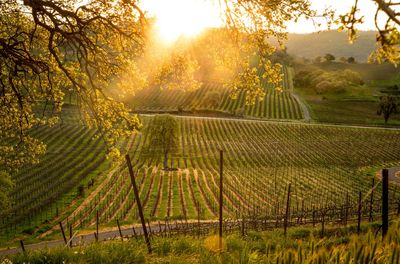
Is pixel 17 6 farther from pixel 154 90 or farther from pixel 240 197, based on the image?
pixel 154 90

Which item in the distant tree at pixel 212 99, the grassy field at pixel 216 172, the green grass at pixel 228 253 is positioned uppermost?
the distant tree at pixel 212 99

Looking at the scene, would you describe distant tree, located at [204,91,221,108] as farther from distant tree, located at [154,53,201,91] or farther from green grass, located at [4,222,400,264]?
green grass, located at [4,222,400,264]

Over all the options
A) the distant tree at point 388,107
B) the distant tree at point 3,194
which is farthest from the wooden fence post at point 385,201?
the distant tree at point 388,107

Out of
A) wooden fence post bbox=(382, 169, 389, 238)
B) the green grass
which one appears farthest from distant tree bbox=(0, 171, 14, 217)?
wooden fence post bbox=(382, 169, 389, 238)

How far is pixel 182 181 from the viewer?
5291 cm

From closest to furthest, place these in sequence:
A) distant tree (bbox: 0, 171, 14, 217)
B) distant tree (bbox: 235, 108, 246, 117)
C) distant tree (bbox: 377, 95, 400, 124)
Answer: distant tree (bbox: 0, 171, 14, 217)
distant tree (bbox: 377, 95, 400, 124)
distant tree (bbox: 235, 108, 246, 117)

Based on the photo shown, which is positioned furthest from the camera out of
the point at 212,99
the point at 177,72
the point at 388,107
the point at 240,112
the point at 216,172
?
the point at 212,99

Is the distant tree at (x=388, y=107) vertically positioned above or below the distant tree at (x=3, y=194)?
above

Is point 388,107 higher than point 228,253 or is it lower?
lower

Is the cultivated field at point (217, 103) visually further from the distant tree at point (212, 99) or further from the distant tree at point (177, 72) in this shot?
the distant tree at point (177, 72)

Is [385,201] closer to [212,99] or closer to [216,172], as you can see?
[216,172]

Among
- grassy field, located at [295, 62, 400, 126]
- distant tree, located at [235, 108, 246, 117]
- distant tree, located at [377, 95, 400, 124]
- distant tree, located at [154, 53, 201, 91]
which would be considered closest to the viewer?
distant tree, located at [154, 53, 201, 91]

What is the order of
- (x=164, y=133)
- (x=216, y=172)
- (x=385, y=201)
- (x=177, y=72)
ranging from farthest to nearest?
1. (x=164, y=133)
2. (x=216, y=172)
3. (x=177, y=72)
4. (x=385, y=201)

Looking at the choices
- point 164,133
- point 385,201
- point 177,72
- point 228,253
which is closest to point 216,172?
point 164,133
